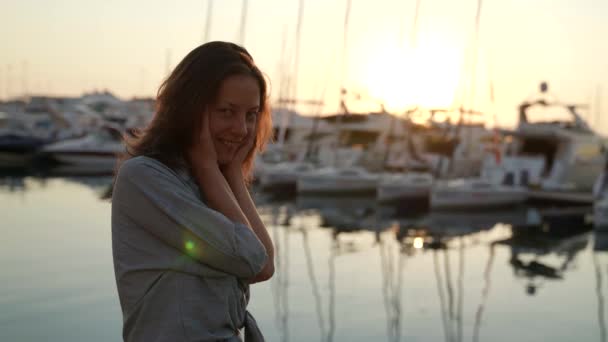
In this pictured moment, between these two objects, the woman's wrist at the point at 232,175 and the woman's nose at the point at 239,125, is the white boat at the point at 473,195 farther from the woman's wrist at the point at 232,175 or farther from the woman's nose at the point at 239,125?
the woman's nose at the point at 239,125

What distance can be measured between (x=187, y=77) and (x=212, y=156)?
0.20 meters

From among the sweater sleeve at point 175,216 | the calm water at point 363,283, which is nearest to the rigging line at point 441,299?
the calm water at point 363,283

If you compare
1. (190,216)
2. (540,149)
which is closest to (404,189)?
(540,149)

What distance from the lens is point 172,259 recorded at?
5.25 ft

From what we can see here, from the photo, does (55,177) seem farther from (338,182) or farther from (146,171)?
(146,171)

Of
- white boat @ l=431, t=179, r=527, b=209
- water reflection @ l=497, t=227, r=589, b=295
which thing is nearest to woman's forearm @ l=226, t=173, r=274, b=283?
water reflection @ l=497, t=227, r=589, b=295

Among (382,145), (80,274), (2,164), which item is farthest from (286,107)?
(80,274)

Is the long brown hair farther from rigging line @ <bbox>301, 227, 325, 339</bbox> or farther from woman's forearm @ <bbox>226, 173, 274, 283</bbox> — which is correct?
rigging line @ <bbox>301, 227, 325, 339</bbox>

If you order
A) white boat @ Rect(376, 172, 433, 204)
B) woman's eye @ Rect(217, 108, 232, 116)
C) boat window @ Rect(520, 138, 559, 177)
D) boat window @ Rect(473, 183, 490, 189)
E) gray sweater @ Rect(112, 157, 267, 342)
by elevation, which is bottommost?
white boat @ Rect(376, 172, 433, 204)

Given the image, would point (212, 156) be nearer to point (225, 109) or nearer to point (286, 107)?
point (225, 109)

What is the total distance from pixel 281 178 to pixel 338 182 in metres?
2.56

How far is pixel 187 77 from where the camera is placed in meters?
1.68

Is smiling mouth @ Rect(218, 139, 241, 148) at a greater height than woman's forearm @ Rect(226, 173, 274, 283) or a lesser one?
greater

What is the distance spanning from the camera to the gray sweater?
1.58m
